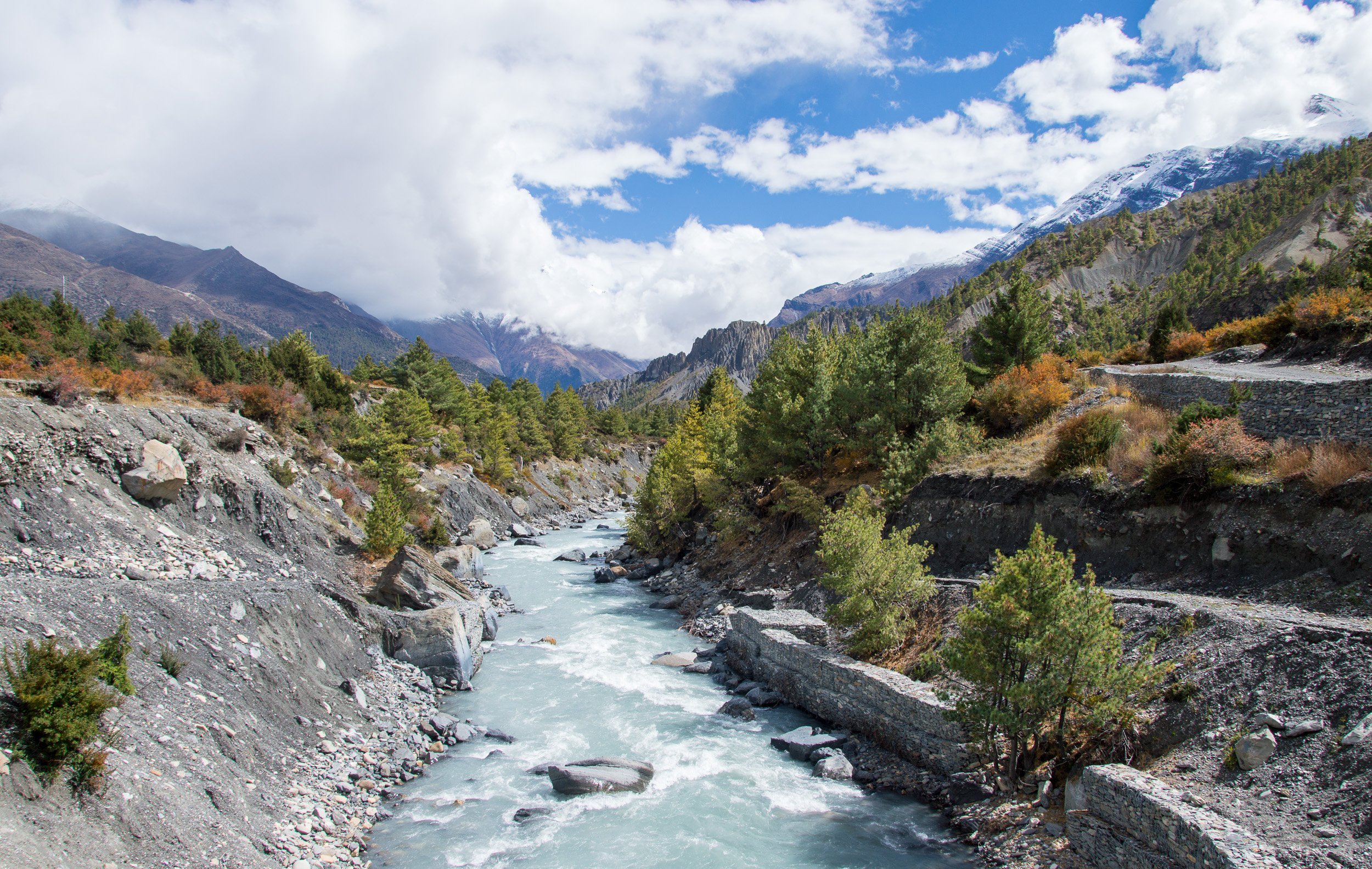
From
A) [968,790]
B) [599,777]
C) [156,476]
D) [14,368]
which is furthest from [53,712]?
[14,368]

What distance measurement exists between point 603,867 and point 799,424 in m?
24.5

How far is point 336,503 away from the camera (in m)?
30.1

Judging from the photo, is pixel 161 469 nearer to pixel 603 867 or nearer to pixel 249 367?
pixel 603 867

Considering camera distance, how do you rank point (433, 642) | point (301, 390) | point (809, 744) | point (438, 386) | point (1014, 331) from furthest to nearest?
1. point (438, 386)
2. point (301, 390)
3. point (1014, 331)
4. point (433, 642)
5. point (809, 744)

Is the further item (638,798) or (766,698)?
(766,698)

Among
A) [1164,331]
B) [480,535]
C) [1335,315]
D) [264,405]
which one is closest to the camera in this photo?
[1335,315]

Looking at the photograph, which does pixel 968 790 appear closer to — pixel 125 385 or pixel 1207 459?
pixel 1207 459

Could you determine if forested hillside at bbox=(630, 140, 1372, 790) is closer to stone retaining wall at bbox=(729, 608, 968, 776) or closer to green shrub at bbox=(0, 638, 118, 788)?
stone retaining wall at bbox=(729, 608, 968, 776)

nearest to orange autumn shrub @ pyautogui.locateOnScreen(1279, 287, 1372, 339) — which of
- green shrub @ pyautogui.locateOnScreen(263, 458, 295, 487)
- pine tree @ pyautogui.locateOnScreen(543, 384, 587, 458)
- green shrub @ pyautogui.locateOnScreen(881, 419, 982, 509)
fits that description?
green shrub @ pyautogui.locateOnScreen(881, 419, 982, 509)

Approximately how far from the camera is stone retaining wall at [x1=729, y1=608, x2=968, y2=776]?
1488 centimetres

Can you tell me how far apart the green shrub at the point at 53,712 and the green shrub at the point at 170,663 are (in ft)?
9.77

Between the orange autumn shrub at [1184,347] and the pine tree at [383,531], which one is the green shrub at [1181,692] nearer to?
the pine tree at [383,531]

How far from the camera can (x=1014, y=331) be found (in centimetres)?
3531

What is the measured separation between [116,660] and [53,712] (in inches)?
98.6
